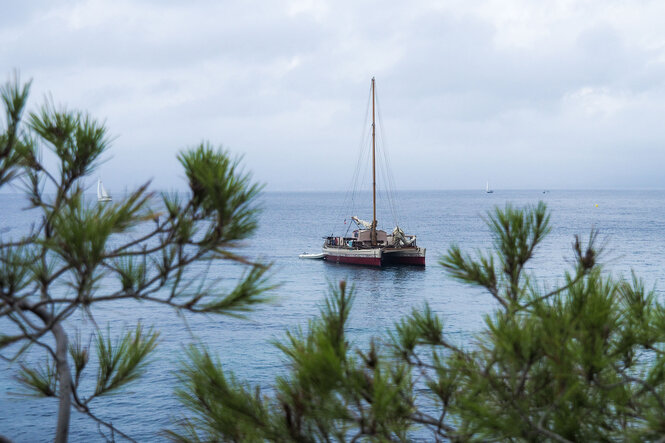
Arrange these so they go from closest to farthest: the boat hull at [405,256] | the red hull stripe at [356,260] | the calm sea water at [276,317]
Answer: the calm sea water at [276,317], the boat hull at [405,256], the red hull stripe at [356,260]

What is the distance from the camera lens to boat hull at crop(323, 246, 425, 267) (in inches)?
1674

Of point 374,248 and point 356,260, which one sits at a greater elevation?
point 374,248

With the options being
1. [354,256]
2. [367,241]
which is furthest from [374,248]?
[367,241]

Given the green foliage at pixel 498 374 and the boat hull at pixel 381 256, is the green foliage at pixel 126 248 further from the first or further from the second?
the boat hull at pixel 381 256

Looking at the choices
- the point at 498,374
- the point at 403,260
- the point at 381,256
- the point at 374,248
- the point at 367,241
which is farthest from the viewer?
the point at 367,241

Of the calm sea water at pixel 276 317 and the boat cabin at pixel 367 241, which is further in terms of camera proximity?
the boat cabin at pixel 367 241

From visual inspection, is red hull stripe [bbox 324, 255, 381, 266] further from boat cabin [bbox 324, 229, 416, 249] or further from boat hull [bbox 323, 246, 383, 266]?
boat cabin [bbox 324, 229, 416, 249]

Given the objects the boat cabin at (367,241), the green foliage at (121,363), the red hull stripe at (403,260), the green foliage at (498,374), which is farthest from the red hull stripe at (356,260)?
the green foliage at (121,363)

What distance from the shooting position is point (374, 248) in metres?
43.3

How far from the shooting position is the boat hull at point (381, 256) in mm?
42531

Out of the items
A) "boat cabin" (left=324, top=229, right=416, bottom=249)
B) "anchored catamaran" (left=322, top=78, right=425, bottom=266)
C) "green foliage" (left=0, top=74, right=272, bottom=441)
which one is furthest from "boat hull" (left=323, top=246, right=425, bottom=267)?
"green foliage" (left=0, top=74, right=272, bottom=441)

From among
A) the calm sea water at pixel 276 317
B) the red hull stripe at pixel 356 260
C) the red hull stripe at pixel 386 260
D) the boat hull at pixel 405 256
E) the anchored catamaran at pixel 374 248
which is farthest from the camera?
the red hull stripe at pixel 356 260

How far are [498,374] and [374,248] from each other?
40785 mm

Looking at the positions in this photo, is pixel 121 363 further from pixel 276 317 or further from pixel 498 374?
pixel 276 317
